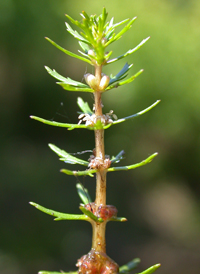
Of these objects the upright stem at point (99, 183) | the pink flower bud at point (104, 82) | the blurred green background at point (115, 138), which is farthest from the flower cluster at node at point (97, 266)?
the blurred green background at point (115, 138)

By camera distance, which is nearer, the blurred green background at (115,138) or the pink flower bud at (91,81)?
the pink flower bud at (91,81)

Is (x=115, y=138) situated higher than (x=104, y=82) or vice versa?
(x=115, y=138)

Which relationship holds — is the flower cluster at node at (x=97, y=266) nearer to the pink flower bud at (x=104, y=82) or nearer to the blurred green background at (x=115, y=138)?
the pink flower bud at (x=104, y=82)

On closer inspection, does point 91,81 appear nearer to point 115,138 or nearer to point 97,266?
point 97,266

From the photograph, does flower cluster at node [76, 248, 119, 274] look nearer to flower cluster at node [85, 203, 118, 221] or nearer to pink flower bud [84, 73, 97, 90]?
flower cluster at node [85, 203, 118, 221]

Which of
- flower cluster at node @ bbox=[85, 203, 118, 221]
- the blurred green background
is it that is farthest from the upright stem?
the blurred green background

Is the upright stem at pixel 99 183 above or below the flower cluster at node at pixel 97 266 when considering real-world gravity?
above

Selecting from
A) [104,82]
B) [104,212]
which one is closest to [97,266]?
[104,212]

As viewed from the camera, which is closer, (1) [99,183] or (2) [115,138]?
(1) [99,183]

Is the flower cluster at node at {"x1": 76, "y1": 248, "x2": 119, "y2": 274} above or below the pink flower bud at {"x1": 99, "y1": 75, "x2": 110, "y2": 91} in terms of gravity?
below
